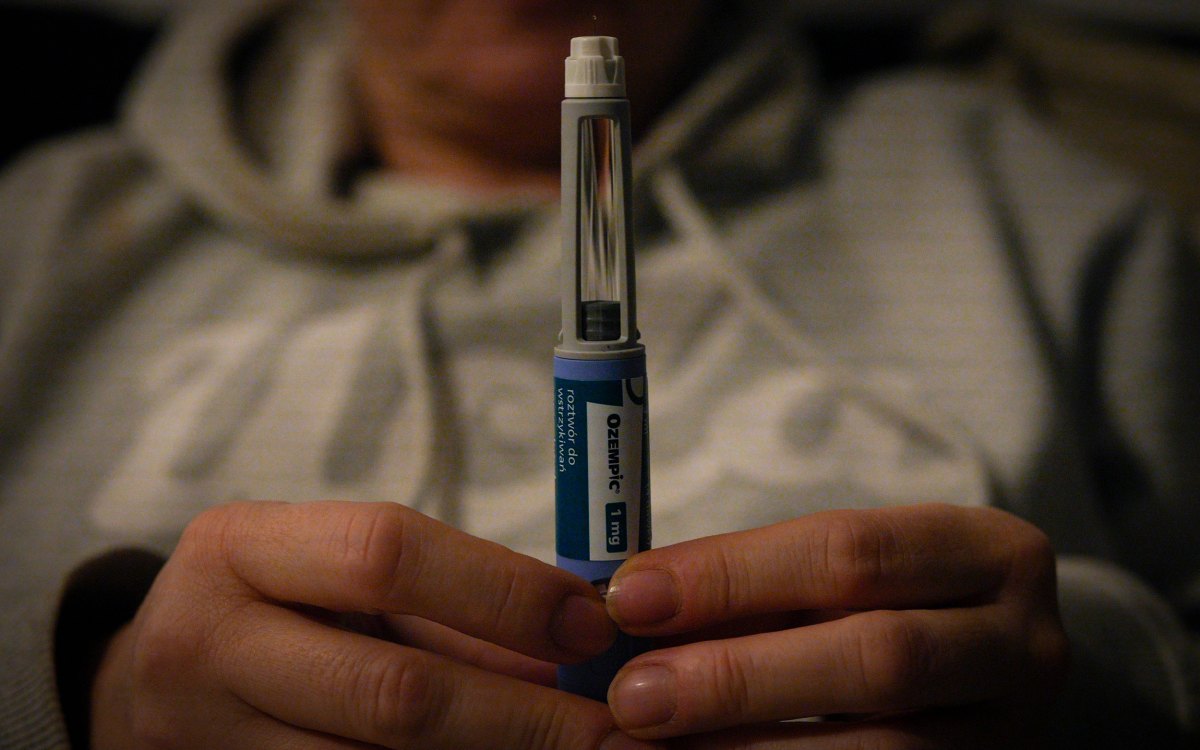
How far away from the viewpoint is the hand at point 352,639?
350 mm

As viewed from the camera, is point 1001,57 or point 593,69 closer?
point 593,69

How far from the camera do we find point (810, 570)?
371 mm

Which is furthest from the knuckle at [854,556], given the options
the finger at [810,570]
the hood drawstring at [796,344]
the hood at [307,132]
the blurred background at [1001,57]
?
the blurred background at [1001,57]

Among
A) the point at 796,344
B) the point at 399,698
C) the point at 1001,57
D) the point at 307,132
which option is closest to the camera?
the point at 399,698

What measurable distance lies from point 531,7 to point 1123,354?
47 centimetres

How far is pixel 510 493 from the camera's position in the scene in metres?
0.62

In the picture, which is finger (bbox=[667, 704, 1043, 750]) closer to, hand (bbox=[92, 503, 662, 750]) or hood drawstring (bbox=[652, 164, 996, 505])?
hand (bbox=[92, 503, 662, 750])

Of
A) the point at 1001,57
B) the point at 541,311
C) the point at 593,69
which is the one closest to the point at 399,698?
the point at 593,69

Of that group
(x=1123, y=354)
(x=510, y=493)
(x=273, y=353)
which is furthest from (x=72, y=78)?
(x=1123, y=354)

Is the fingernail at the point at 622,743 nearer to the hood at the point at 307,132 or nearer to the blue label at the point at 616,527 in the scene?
the blue label at the point at 616,527

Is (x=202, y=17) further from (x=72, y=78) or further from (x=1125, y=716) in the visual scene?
(x=1125, y=716)

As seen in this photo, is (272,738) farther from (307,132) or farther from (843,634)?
(307,132)

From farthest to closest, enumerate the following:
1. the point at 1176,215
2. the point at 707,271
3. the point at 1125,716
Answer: the point at 1176,215, the point at 707,271, the point at 1125,716

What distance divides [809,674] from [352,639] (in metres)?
0.18
